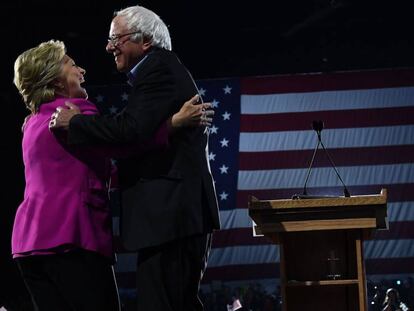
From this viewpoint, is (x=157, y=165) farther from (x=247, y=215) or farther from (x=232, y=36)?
(x=232, y=36)

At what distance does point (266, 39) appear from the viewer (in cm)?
835

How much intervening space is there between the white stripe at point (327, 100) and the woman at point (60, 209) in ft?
20.1

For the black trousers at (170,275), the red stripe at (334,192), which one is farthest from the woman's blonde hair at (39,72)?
the red stripe at (334,192)

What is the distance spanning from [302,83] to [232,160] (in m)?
1.06

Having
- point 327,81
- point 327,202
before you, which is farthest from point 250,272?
point 327,202

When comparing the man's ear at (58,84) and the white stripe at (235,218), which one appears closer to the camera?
the man's ear at (58,84)

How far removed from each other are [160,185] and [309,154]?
6083mm

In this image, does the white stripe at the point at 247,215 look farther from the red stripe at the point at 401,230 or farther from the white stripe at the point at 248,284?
the white stripe at the point at 248,284

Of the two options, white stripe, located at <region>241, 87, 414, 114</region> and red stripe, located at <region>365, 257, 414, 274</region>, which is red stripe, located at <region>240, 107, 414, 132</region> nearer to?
white stripe, located at <region>241, 87, 414, 114</region>

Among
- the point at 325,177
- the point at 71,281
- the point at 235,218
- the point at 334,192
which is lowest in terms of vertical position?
the point at 71,281

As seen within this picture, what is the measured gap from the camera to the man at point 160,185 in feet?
5.66

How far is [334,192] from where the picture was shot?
771 centimetres

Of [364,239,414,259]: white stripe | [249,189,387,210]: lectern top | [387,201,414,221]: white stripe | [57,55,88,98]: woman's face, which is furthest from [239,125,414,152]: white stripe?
[57,55,88,98]: woman's face

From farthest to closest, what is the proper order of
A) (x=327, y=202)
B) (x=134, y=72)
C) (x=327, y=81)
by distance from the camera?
(x=327, y=81)
(x=327, y=202)
(x=134, y=72)
